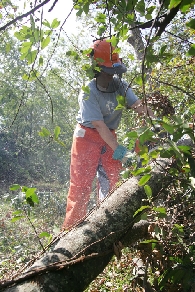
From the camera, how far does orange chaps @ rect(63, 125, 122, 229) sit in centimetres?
290

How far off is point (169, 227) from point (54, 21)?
4.01ft

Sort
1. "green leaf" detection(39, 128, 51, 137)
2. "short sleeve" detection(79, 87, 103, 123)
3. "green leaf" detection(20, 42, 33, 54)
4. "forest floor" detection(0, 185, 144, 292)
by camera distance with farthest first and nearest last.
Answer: "short sleeve" detection(79, 87, 103, 123) → "forest floor" detection(0, 185, 144, 292) → "green leaf" detection(39, 128, 51, 137) → "green leaf" detection(20, 42, 33, 54)

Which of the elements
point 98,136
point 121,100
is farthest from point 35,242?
point 121,100

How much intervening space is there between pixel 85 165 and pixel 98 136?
0.35m

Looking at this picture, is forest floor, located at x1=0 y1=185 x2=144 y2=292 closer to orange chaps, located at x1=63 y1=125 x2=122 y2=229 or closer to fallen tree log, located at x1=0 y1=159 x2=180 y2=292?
fallen tree log, located at x1=0 y1=159 x2=180 y2=292

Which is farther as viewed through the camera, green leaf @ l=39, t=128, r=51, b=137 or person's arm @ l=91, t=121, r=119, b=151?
person's arm @ l=91, t=121, r=119, b=151

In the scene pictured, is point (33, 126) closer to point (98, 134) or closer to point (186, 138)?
point (98, 134)

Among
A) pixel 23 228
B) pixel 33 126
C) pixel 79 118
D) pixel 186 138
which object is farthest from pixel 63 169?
pixel 186 138

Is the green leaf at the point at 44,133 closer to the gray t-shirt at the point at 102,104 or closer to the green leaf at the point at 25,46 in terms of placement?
the green leaf at the point at 25,46

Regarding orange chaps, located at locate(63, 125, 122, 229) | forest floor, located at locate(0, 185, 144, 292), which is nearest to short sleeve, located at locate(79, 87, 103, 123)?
orange chaps, located at locate(63, 125, 122, 229)

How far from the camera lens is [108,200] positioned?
1.89 metres

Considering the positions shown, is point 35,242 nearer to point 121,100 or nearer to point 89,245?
point 89,245

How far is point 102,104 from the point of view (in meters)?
3.18

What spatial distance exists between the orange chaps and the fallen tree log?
3.17 ft
